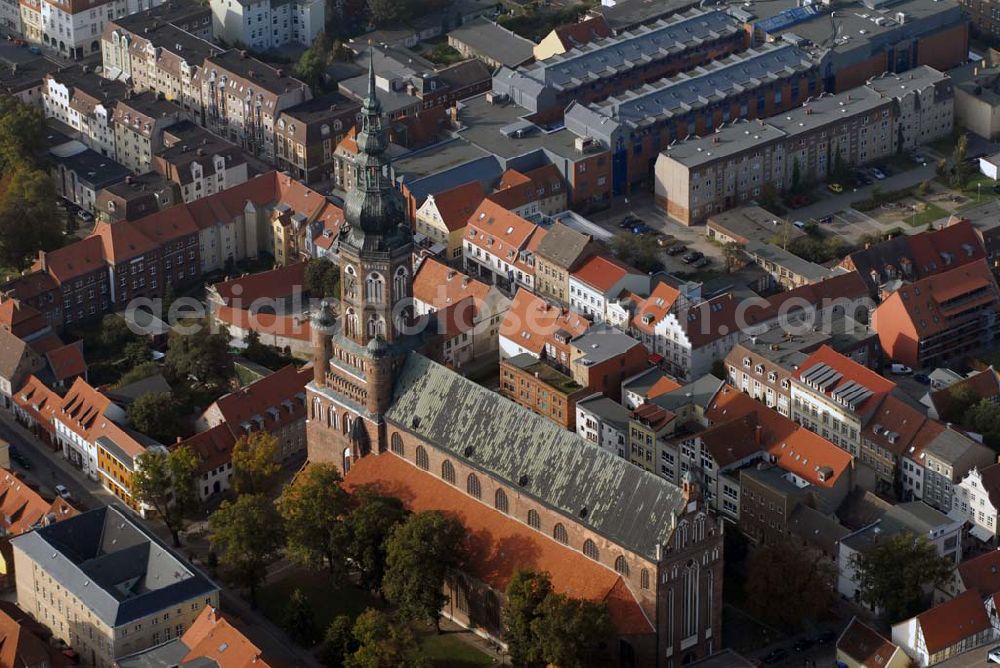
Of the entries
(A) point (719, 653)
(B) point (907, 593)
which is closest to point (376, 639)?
(A) point (719, 653)

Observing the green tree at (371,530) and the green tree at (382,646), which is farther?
the green tree at (371,530)

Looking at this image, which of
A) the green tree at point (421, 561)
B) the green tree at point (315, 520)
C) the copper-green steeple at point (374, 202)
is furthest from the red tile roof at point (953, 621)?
the copper-green steeple at point (374, 202)

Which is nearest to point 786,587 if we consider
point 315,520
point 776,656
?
point 776,656

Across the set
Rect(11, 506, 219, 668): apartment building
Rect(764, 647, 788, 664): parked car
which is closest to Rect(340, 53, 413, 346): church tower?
Rect(11, 506, 219, 668): apartment building

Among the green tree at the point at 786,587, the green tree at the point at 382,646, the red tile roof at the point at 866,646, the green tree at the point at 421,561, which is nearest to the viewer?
the green tree at the point at 382,646

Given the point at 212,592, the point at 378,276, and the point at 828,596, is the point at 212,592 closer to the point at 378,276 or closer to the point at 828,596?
the point at 378,276

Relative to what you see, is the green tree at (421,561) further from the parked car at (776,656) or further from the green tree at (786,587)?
the parked car at (776,656)
